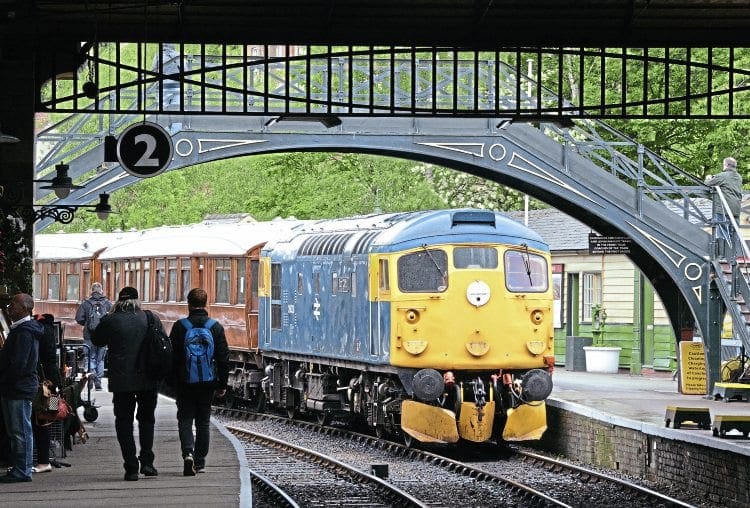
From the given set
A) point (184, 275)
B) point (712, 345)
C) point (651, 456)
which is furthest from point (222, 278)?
point (651, 456)

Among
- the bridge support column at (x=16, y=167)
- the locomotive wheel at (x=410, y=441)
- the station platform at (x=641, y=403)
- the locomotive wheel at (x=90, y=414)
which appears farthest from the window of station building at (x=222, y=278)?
the bridge support column at (x=16, y=167)

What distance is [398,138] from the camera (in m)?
29.2

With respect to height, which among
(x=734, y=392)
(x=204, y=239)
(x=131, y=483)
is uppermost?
(x=204, y=239)

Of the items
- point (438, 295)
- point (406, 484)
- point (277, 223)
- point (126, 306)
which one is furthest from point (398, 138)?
point (126, 306)

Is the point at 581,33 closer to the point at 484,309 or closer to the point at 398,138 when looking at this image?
the point at 484,309

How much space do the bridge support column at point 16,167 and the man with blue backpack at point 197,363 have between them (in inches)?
119

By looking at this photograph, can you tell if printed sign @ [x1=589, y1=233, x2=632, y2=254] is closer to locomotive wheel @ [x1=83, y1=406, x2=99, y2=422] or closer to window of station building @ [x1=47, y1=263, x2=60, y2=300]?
locomotive wheel @ [x1=83, y1=406, x2=99, y2=422]

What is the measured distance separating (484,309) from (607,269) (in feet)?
56.2

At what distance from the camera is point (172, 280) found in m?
32.9

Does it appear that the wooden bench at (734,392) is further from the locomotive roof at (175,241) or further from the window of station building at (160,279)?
the window of station building at (160,279)

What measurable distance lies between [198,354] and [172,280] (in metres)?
19.2

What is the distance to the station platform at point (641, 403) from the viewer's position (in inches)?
706

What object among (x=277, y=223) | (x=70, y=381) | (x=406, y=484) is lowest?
(x=406, y=484)

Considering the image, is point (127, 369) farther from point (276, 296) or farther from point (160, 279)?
point (160, 279)
